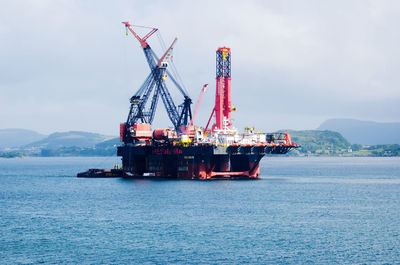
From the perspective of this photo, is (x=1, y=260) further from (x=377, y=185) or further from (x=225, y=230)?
(x=377, y=185)

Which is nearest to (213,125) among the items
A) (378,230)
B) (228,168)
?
(228,168)

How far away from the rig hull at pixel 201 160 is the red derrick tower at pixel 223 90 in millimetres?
8087

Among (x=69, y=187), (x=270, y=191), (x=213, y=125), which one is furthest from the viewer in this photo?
(x=213, y=125)

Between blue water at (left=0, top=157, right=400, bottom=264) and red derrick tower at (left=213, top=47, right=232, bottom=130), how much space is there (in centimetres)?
2310

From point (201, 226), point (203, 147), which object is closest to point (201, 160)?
Answer: point (203, 147)

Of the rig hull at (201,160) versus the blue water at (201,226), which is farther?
Answer: the rig hull at (201,160)

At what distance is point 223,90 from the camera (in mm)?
119562

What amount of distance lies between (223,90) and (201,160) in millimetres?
15864

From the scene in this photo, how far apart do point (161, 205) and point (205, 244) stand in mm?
25876

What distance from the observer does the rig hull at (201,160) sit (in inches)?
4333

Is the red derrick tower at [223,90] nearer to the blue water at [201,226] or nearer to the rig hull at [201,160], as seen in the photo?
the rig hull at [201,160]

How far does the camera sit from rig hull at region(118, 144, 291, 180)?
110 metres

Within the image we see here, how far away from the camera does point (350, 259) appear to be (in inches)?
1853

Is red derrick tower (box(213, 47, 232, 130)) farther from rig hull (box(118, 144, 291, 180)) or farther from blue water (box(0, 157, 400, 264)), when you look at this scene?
blue water (box(0, 157, 400, 264))
